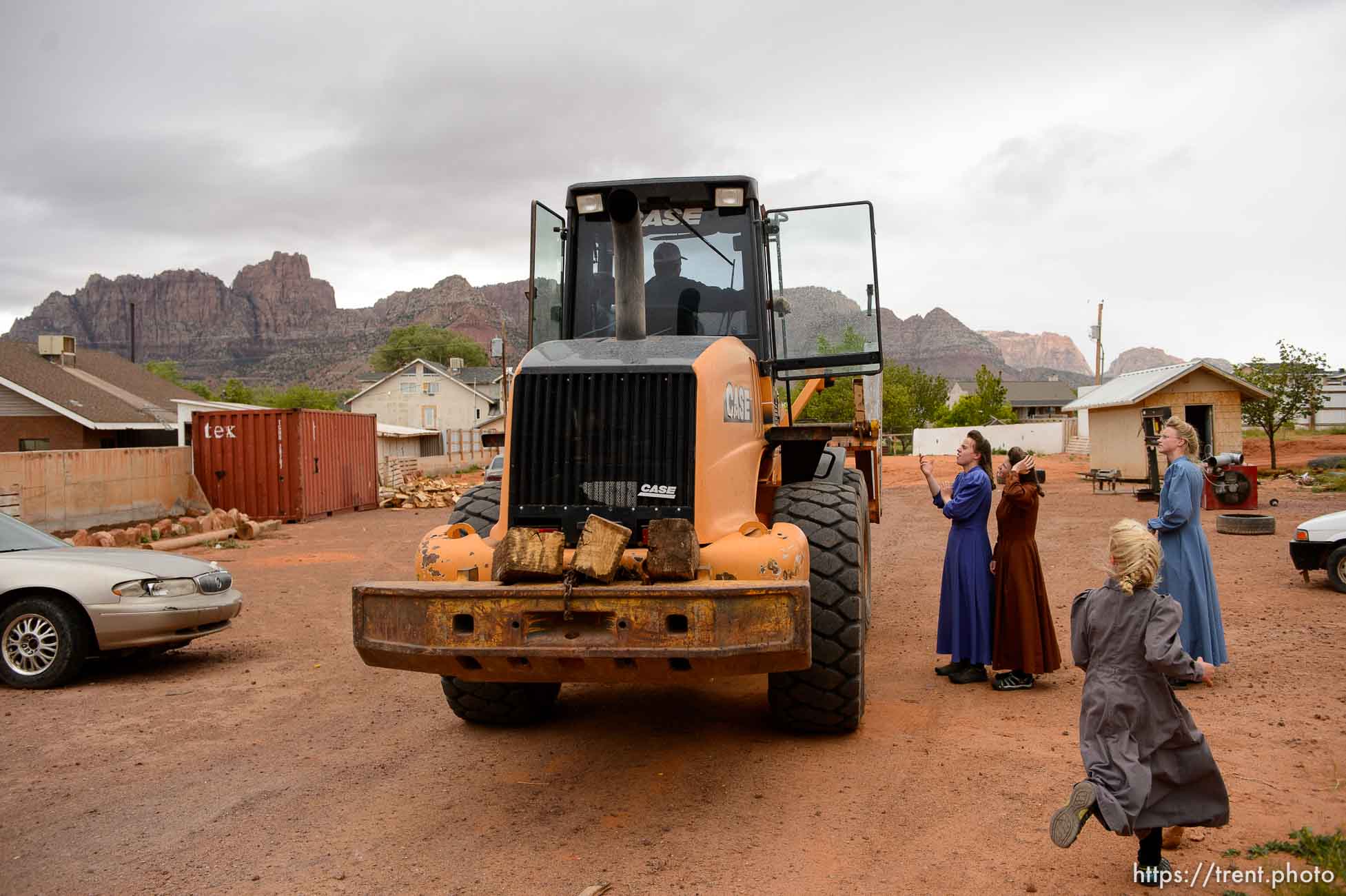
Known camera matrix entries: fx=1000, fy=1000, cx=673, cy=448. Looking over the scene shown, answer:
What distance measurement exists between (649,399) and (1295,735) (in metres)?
4.05

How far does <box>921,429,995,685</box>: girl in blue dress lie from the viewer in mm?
6953

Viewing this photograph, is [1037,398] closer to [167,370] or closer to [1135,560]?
[167,370]

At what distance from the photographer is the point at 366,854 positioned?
4.25 meters

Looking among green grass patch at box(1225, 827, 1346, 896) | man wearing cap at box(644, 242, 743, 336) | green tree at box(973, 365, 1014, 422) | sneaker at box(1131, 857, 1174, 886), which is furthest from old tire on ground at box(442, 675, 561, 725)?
green tree at box(973, 365, 1014, 422)

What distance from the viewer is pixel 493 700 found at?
5977 mm

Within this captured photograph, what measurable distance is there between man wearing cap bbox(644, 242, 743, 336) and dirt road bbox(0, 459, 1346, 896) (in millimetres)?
2471

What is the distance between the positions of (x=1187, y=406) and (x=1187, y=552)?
2319 centimetres

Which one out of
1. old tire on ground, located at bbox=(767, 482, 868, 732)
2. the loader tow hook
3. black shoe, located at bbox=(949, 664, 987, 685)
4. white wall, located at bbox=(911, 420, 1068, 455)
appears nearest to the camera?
the loader tow hook

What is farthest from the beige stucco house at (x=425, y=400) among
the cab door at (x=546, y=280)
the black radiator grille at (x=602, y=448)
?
the black radiator grille at (x=602, y=448)

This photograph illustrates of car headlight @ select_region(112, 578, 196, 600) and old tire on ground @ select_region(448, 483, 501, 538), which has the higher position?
old tire on ground @ select_region(448, 483, 501, 538)

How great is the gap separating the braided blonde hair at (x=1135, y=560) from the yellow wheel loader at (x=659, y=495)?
1252mm

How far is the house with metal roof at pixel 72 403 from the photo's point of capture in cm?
2872

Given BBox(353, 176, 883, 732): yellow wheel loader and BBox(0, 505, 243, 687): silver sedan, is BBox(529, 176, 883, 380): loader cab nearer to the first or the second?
BBox(353, 176, 883, 732): yellow wheel loader

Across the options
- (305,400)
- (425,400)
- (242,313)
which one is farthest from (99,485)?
(242,313)
